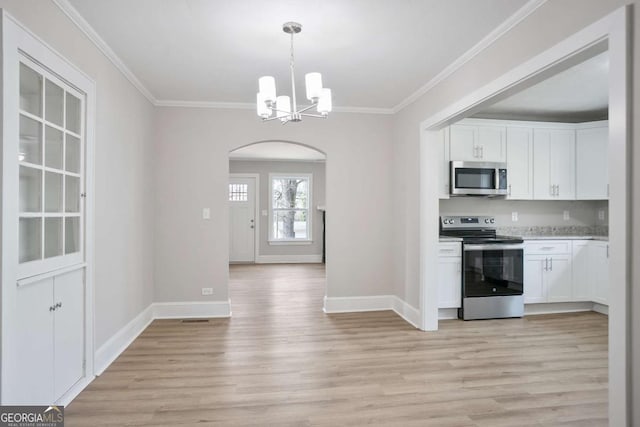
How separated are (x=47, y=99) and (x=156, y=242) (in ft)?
7.78

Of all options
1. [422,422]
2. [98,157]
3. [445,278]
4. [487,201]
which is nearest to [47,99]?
[98,157]

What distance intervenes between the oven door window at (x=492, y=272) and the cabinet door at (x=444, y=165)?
2.60 ft

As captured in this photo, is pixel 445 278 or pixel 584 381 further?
pixel 445 278

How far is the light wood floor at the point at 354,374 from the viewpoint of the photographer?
2258mm

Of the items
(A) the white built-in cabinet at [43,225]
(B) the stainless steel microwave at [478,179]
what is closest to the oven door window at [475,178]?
(B) the stainless steel microwave at [478,179]

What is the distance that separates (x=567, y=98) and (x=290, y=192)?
20.5ft

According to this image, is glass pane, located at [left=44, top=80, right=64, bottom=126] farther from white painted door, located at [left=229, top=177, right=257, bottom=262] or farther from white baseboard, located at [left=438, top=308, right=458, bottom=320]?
white painted door, located at [left=229, top=177, right=257, bottom=262]

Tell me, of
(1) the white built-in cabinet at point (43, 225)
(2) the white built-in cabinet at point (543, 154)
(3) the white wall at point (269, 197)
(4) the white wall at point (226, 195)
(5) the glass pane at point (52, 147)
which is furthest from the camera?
(3) the white wall at point (269, 197)

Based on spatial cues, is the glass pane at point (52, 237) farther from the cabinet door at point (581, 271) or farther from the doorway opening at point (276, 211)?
the doorway opening at point (276, 211)

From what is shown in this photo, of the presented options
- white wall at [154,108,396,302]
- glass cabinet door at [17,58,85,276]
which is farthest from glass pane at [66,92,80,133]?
white wall at [154,108,396,302]

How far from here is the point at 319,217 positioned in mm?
9250

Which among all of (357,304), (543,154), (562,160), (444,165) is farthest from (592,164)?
(357,304)

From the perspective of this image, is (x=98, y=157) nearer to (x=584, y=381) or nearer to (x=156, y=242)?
(x=156, y=242)

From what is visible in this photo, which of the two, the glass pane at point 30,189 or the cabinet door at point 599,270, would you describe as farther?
the cabinet door at point 599,270
